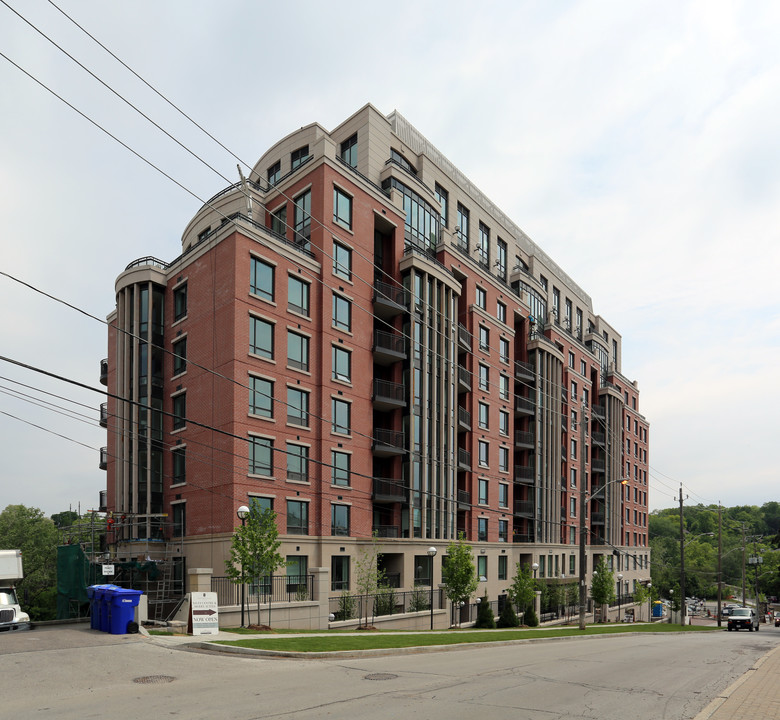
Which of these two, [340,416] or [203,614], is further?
[340,416]

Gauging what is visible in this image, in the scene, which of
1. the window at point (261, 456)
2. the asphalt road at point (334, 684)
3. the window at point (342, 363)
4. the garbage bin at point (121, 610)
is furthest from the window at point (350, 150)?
the asphalt road at point (334, 684)

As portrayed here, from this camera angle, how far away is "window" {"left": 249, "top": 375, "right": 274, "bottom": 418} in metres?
33.2

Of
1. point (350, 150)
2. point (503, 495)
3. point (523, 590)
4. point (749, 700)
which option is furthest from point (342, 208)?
point (749, 700)

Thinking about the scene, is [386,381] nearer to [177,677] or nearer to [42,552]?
[177,677]

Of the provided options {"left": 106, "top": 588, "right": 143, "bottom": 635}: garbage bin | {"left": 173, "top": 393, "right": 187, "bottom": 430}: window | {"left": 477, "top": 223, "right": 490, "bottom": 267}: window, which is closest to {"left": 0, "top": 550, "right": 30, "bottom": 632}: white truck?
{"left": 106, "top": 588, "right": 143, "bottom": 635}: garbage bin

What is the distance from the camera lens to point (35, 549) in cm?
6988

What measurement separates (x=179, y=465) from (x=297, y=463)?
653cm

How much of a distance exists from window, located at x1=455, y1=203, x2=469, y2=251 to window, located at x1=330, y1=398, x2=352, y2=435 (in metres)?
19.7

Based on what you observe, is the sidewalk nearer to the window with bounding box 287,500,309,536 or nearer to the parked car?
the window with bounding box 287,500,309,536

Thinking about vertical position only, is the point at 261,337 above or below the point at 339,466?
above

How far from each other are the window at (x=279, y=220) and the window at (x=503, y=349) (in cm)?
2016

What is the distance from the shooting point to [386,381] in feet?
133

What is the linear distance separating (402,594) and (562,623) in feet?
73.6

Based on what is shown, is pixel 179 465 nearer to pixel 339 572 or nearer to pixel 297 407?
pixel 297 407
